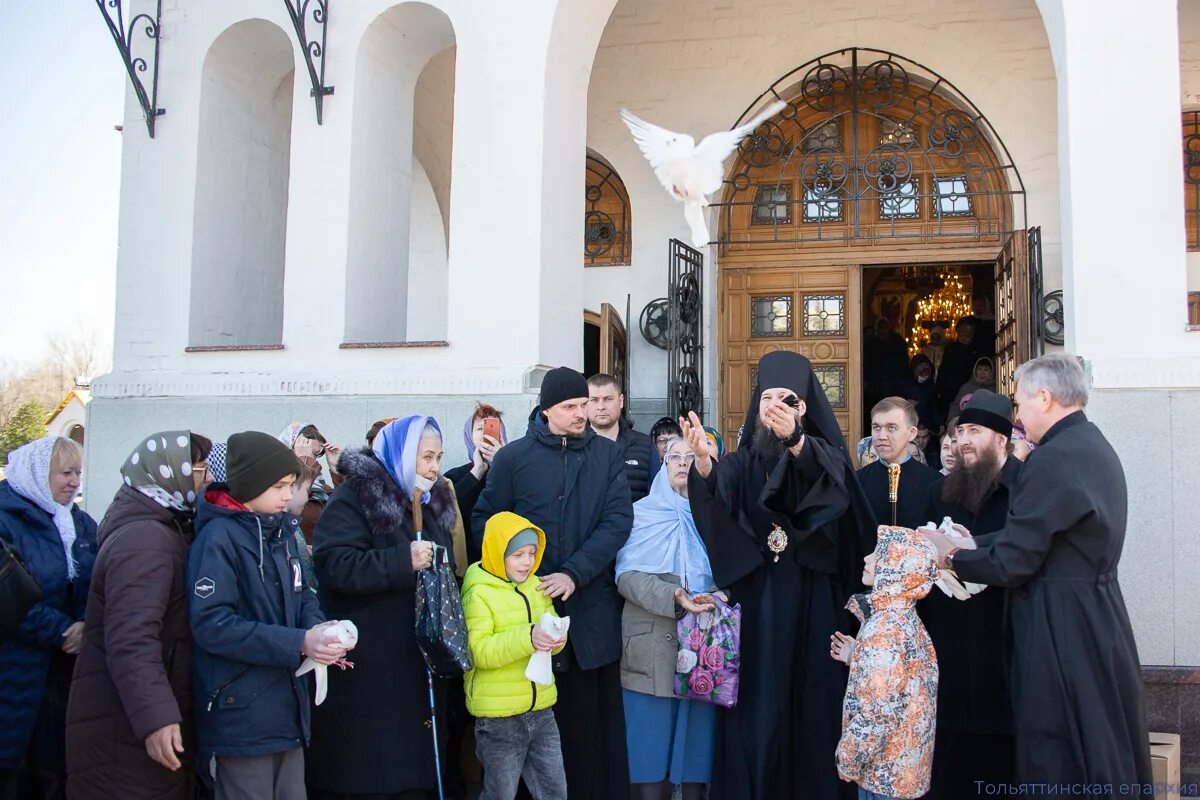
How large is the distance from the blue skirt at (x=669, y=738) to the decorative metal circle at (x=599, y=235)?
5.33 meters

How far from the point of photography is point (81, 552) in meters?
4.09

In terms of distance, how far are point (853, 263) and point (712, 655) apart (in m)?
5.41

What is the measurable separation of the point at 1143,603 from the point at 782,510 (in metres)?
2.83

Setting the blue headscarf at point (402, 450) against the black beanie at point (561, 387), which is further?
the black beanie at point (561, 387)

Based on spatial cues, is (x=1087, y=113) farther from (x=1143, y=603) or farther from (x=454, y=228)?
(x=454, y=228)

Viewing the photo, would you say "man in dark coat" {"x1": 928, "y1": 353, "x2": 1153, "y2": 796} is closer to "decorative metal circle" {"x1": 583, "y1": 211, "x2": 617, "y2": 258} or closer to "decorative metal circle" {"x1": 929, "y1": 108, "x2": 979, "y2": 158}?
"decorative metal circle" {"x1": 929, "y1": 108, "x2": 979, "y2": 158}

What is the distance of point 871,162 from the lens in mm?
8633

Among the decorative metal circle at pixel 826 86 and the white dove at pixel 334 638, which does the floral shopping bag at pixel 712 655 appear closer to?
the white dove at pixel 334 638

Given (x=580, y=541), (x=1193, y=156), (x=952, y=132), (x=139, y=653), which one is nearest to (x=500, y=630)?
(x=580, y=541)

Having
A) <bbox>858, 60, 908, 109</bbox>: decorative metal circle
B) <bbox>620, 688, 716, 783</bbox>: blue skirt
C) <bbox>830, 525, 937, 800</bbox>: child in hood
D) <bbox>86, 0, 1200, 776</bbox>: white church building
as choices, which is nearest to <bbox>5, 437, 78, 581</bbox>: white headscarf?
<bbox>620, 688, 716, 783</bbox>: blue skirt

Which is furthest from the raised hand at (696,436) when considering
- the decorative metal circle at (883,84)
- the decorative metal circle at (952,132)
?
the decorative metal circle at (883,84)

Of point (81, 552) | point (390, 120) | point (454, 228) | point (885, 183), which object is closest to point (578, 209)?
point (454, 228)

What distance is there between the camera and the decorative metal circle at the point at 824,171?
845cm

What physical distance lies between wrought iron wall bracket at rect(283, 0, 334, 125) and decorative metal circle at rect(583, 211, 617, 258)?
2.75m
